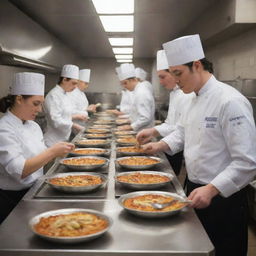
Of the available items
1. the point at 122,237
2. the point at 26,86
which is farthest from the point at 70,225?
the point at 26,86

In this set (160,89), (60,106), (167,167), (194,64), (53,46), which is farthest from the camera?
(160,89)

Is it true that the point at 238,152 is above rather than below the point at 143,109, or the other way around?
below

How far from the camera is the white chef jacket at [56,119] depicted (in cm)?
447

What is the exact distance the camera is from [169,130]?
11.2 ft

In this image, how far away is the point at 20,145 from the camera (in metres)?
2.14

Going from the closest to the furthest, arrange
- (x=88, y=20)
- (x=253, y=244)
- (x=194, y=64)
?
(x=194, y=64) → (x=253, y=244) → (x=88, y=20)

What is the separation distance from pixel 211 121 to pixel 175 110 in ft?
5.25

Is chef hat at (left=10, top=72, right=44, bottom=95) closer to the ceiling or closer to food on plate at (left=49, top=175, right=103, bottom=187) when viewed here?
food on plate at (left=49, top=175, right=103, bottom=187)

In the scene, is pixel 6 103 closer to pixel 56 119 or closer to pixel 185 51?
pixel 185 51

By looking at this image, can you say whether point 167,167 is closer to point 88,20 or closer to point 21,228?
point 21,228

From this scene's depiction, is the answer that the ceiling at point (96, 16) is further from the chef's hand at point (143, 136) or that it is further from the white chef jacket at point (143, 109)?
the chef's hand at point (143, 136)

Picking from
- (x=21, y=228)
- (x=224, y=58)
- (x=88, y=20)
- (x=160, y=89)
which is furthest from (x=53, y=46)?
(x=160, y=89)

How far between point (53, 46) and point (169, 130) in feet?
11.2

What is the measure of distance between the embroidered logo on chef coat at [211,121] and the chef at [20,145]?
Result: 87 cm
